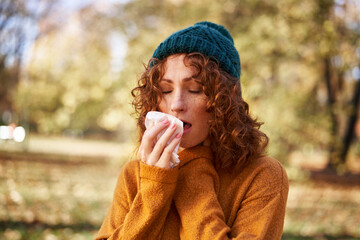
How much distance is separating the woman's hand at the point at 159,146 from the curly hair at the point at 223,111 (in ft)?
0.90

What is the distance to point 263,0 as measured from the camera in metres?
9.11

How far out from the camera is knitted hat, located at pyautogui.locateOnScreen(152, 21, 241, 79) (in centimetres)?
174

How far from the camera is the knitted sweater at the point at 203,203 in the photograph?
1.51 meters

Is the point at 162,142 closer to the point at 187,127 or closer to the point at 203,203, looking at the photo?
the point at 187,127

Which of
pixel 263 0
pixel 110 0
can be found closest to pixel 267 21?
pixel 263 0

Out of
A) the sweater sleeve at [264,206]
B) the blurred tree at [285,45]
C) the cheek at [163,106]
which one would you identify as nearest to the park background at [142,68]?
the blurred tree at [285,45]

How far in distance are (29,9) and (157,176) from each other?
16294 mm

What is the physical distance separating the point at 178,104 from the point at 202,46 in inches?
13.2

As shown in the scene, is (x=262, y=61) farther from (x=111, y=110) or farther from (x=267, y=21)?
(x=111, y=110)

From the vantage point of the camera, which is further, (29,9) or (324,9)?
(29,9)

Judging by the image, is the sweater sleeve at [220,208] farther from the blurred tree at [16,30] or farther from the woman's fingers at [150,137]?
the blurred tree at [16,30]

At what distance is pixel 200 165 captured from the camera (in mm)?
1704

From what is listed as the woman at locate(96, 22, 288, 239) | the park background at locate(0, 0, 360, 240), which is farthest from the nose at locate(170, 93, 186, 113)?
the park background at locate(0, 0, 360, 240)

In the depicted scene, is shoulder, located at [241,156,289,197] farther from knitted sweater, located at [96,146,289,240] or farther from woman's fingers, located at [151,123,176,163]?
woman's fingers, located at [151,123,176,163]
